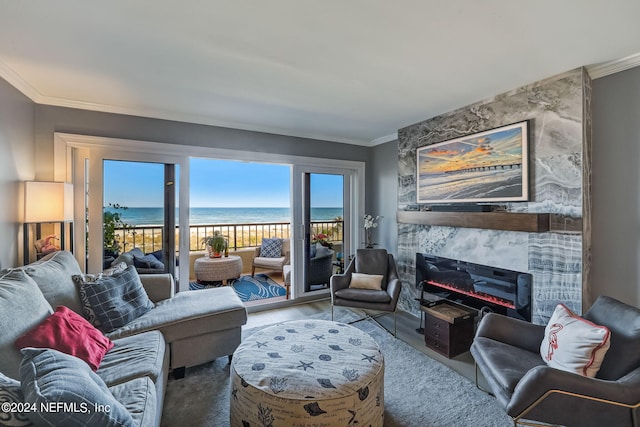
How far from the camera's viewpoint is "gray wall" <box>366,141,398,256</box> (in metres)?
4.22

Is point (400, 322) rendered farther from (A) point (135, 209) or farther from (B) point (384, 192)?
(A) point (135, 209)

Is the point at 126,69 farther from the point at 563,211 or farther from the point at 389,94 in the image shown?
the point at 563,211

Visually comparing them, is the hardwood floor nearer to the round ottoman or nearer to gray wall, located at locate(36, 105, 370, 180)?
the round ottoman

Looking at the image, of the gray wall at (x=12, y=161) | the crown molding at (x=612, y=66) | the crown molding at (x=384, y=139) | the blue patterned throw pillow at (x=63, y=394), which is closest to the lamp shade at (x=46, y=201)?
the gray wall at (x=12, y=161)

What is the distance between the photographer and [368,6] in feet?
4.94

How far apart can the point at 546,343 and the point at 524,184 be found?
1.36 metres

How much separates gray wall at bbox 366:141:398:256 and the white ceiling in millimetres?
1344

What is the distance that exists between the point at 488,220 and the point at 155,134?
3.76m

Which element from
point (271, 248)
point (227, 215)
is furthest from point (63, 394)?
point (227, 215)

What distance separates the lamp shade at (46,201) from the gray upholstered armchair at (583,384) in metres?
3.71

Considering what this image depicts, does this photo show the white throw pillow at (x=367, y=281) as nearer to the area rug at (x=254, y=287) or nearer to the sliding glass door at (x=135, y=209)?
the area rug at (x=254, y=287)

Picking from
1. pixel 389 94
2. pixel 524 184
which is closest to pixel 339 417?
pixel 524 184

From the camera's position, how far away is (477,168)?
115 inches

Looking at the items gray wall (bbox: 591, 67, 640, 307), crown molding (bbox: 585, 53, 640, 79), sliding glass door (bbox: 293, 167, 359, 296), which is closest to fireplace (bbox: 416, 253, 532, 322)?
gray wall (bbox: 591, 67, 640, 307)
